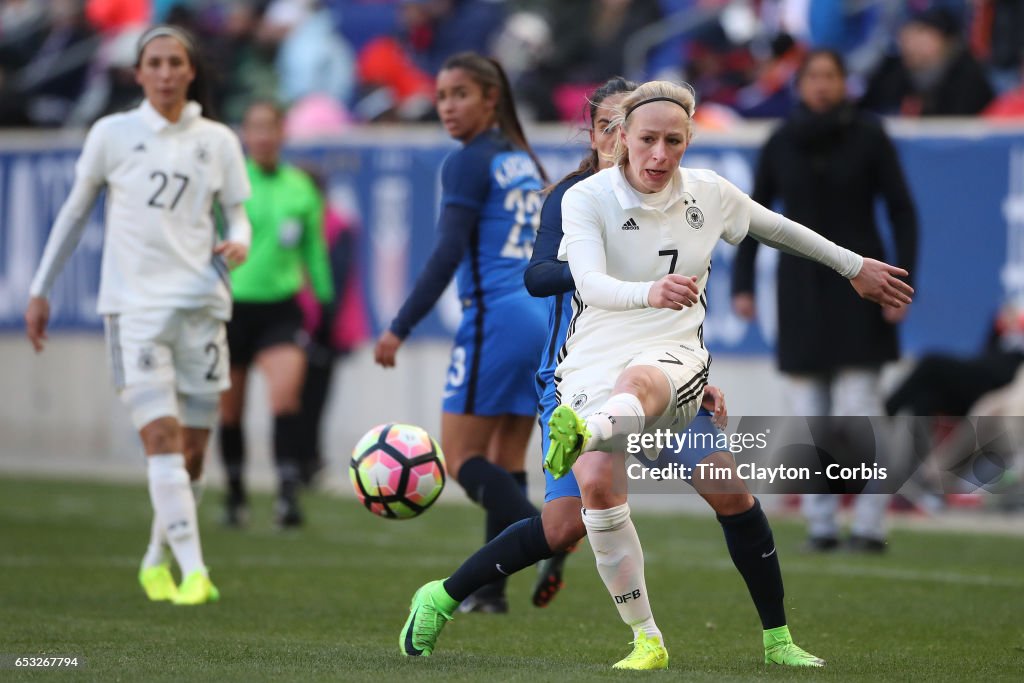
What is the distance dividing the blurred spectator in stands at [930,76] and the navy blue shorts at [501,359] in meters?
6.92

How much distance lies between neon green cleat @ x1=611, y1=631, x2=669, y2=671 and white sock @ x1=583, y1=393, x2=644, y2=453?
0.77 metres

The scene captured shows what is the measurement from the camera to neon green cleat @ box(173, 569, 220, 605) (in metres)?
8.16

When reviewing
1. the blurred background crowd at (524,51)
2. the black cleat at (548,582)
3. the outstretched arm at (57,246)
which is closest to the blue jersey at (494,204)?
the black cleat at (548,582)

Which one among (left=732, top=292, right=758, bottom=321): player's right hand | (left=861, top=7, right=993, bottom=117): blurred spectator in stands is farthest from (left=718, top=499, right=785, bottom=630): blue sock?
(left=861, top=7, right=993, bottom=117): blurred spectator in stands

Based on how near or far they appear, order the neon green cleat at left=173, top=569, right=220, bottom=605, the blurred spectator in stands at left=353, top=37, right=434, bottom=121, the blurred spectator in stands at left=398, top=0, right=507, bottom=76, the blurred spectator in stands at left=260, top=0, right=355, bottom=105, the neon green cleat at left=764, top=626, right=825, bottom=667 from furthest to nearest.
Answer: the blurred spectator in stands at left=260, top=0, right=355, bottom=105, the blurred spectator in stands at left=398, top=0, right=507, bottom=76, the blurred spectator in stands at left=353, top=37, right=434, bottom=121, the neon green cleat at left=173, top=569, right=220, bottom=605, the neon green cleat at left=764, top=626, right=825, bottom=667

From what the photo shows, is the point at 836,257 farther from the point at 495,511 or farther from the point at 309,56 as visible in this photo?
the point at 309,56

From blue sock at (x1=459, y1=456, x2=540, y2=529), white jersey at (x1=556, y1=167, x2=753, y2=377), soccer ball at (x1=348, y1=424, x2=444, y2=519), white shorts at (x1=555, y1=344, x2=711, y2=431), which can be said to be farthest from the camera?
blue sock at (x1=459, y1=456, x2=540, y2=529)

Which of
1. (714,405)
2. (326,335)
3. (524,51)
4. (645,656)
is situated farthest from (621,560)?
(524,51)

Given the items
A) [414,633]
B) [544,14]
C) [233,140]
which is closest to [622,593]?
[414,633]

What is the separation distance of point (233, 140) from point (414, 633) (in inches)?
126

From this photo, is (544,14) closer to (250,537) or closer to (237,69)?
(237,69)

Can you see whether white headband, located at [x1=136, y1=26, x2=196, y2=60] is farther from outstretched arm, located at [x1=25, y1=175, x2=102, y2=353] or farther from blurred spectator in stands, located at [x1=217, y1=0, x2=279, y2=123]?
blurred spectator in stands, located at [x1=217, y1=0, x2=279, y2=123]

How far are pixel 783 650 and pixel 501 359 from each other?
2.22m

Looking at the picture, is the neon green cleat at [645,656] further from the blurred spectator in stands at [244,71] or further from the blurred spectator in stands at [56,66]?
the blurred spectator in stands at [56,66]
